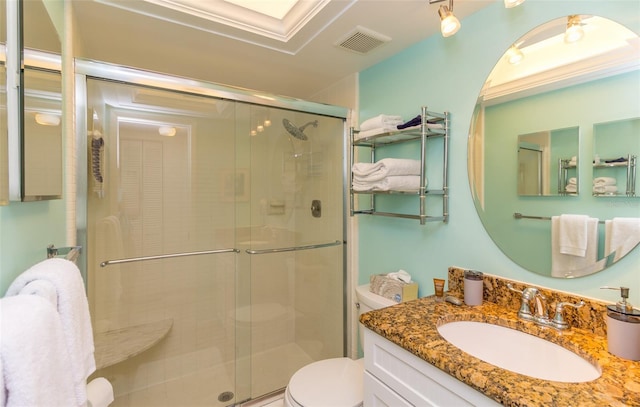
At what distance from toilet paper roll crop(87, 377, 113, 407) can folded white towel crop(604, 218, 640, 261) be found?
5.96ft

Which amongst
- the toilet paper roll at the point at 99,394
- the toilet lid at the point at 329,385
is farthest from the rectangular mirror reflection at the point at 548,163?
the toilet paper roll at the point at 99,394

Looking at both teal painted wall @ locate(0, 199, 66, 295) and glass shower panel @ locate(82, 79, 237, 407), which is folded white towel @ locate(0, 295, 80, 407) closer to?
teal painted wall @ locate(0, 199, 66, 295)

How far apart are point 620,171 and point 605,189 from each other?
0.07 metres

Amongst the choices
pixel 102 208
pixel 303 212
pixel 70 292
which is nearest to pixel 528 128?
pixel 303 212

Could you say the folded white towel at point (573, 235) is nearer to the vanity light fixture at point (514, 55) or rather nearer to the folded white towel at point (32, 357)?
the vanity light fixture at point (514, 55)

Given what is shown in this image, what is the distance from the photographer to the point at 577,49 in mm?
1062

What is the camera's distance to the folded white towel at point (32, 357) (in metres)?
0.45

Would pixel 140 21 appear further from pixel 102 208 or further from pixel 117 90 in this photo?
pixel 102 208

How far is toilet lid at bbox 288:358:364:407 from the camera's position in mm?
1267

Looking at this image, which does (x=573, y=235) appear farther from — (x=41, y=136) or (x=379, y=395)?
(x=41, y=136)

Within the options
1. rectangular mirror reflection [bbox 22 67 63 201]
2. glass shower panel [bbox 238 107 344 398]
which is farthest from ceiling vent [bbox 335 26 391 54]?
rectangular mirror reflection [bbox 22 67 63 201]

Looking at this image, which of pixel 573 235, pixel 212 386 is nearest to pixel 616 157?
pixel 573 235

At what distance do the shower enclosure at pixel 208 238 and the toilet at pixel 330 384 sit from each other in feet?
2.16

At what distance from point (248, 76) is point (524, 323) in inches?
84.8
